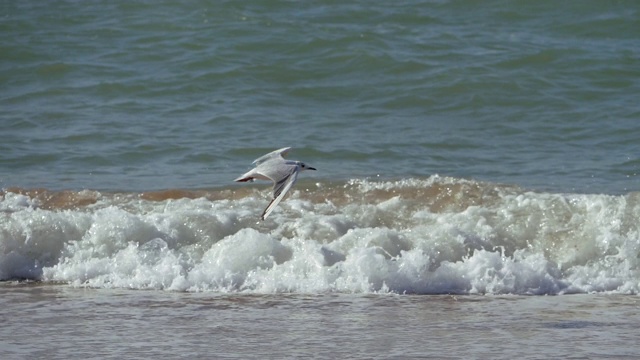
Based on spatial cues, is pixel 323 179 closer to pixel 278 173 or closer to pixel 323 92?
pixel 278 173

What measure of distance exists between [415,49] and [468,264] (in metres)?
5.04

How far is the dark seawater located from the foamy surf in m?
0.01

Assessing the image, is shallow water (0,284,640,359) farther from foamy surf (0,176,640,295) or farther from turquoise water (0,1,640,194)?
turquoise water (0,1,640,194)

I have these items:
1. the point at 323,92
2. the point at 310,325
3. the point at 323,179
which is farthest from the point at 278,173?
the point at 323,92

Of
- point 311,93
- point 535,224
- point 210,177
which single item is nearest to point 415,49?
point 311,93

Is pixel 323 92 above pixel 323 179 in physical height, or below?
above

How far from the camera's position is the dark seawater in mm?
5336

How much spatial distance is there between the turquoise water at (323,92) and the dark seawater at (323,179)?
1.1 inches

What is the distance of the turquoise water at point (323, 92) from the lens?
8578mm

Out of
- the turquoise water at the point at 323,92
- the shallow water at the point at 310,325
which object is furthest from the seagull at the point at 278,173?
the turquoise water at the point at 323,92

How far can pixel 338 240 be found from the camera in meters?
6.69

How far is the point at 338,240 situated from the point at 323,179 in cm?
141

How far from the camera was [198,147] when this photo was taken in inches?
354

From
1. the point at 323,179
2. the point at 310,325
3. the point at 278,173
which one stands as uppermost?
the point at 278,173
